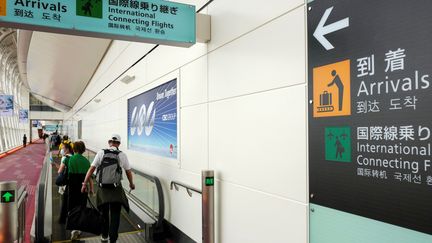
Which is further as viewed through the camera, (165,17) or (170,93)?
(170,93)

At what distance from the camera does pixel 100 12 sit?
2936mm

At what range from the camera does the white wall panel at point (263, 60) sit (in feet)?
7.80

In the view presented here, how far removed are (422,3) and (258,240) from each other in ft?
6.86

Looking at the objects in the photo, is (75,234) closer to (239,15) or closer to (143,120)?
(143,120)

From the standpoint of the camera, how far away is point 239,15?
3.15 meters

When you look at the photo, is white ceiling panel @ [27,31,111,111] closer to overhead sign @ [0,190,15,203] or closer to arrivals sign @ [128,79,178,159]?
arrivals sign @ [128,79,178,159]

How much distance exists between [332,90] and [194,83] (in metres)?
2.31

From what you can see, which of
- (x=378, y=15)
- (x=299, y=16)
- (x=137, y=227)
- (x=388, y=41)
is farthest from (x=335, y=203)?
(x=137, y=227)

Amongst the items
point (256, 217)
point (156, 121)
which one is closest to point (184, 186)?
point (256, 217)

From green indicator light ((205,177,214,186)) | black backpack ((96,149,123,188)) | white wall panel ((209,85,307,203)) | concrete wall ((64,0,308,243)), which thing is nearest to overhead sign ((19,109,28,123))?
black backpack ((96,149,123,188))

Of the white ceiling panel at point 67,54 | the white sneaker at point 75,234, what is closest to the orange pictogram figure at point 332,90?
the white sneaker at point 75,234

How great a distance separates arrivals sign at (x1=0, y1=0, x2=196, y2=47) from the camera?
270cm

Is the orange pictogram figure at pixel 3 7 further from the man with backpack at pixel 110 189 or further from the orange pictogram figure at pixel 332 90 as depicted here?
the orange pictogram figure at pixel 332 90

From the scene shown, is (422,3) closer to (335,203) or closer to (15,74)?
(335,203)
